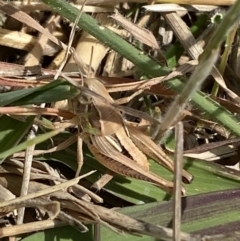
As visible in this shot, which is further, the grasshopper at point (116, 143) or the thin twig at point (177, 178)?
the grasshopper at point (116, 143)

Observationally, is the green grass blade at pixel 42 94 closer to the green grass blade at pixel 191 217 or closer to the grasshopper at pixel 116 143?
the grasshopper at pixel 116 143

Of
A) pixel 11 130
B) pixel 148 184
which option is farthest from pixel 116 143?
pixel 11 130

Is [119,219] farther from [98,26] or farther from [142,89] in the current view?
[98,26]

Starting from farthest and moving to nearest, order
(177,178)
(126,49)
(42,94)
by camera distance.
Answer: (126,49) < (42,94) < (177,178)

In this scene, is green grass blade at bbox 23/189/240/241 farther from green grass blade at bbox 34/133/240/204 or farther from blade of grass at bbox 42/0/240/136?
blade of grass at bbox 42/0/240/136

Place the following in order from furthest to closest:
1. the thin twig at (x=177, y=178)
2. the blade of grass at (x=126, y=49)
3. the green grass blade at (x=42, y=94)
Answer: the blade of grass at (x=126, y=49) → the green grass blade at (x=42, y=94) → the thin twig at (x=177, y=178)

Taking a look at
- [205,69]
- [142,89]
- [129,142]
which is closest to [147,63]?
[142,89]

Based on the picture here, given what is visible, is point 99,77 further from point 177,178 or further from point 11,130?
point 177,178

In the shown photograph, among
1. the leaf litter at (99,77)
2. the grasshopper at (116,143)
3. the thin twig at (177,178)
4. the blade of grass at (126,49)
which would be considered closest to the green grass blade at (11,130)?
the leaf litter at (99,77)

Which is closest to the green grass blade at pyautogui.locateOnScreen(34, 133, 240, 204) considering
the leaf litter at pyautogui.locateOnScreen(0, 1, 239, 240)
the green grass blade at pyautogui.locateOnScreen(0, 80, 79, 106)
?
the leaf litter at pyautogui.locateOnScreen(0, 1, 239, 240)
